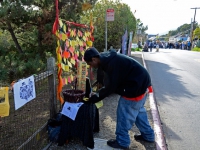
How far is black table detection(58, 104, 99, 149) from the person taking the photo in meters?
3.14

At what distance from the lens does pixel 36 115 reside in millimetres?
4723

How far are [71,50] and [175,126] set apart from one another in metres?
2.70

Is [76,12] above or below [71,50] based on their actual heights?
above

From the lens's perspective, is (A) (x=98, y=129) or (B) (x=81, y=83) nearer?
(A) (x=98, y=129)

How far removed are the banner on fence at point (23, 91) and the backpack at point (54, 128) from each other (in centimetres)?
93

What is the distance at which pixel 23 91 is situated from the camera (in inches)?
96.9

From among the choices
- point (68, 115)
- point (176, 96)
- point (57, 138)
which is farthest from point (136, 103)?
point (176, 96)

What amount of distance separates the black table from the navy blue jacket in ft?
1.33

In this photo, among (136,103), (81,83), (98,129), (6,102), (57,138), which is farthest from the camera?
(81,83)

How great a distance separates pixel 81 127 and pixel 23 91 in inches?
45.2

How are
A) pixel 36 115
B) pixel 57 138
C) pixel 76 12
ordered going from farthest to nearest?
pixel 76 12 < pixel 36 115 < pixel 57 138

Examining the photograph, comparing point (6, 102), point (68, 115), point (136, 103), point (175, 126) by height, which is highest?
point (6, 102)

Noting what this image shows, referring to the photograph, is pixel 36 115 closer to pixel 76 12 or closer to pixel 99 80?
pixel 99 80

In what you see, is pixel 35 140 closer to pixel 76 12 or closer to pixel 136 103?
pixel 136 103
